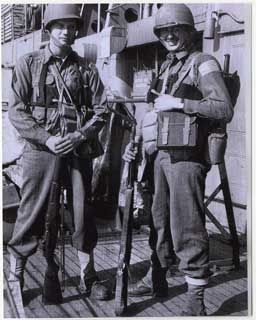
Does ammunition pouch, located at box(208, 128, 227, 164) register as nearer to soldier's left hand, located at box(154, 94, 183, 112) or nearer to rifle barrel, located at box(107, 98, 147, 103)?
soldier's left hand, located at box(154, 94, 183, 112)

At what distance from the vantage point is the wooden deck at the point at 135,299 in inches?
136

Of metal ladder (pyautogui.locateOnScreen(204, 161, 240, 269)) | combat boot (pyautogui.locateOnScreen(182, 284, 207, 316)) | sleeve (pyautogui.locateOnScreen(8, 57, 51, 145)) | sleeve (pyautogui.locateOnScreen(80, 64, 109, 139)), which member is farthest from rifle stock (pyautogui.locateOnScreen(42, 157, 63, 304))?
metal ladder (pyautogui.locateOnScreen(204, 161, 240, 269))

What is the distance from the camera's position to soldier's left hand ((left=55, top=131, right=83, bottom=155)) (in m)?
3.48

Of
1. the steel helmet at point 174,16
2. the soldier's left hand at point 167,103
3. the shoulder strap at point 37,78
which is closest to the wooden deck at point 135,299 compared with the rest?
the shoulder strap at point 37,78

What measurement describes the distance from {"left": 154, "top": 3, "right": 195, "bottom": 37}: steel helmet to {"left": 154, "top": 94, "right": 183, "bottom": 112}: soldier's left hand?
50cm

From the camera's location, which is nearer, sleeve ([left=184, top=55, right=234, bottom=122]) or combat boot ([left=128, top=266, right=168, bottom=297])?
sleeve ([left=184, top=55, right=234, bottom=122])

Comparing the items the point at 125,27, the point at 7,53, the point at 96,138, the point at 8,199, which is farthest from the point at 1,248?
the point at 125,27

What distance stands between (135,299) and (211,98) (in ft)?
5.21

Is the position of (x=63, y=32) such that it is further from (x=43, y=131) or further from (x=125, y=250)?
(x=125, y=250)

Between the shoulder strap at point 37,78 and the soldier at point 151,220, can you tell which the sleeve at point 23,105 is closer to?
the shoulder strap at point 37,78

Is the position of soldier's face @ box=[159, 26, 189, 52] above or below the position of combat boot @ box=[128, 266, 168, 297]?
above

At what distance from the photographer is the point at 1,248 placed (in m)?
3.58

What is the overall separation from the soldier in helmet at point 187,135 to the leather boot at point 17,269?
113 centimetres

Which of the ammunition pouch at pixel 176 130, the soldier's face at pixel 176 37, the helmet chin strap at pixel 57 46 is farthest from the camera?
the helmet chin strap at pixel 57 46
